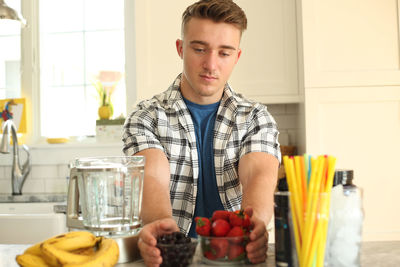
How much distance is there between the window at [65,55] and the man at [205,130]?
178 centimetres

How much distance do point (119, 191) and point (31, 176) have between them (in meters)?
2.40

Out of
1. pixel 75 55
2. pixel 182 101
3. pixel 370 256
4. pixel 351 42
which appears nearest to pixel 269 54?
pixel 351 42

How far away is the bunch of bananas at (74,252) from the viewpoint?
0.86m

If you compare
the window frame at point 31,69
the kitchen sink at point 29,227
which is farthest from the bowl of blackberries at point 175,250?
the window frame at point 31,69

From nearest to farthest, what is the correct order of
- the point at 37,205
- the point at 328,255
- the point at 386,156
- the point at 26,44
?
the point at 328,255 < the point at 386,156 < the point at 37,205 < the point at 26,44

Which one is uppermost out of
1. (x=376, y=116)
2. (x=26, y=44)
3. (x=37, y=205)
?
(x=26, y=44)

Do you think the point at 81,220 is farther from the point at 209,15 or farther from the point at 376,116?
the point at 376,116

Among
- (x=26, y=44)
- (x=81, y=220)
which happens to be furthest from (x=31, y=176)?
(x=81, y=220)

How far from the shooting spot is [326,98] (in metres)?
2.54

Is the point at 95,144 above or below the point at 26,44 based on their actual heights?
below

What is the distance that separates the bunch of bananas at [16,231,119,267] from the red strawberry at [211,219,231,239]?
0.65 ft

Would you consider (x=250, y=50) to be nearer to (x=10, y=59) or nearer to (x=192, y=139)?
(x=192, y=139)

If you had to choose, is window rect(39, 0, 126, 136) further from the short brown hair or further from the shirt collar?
the short brown hair

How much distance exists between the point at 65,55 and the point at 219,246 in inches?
111
